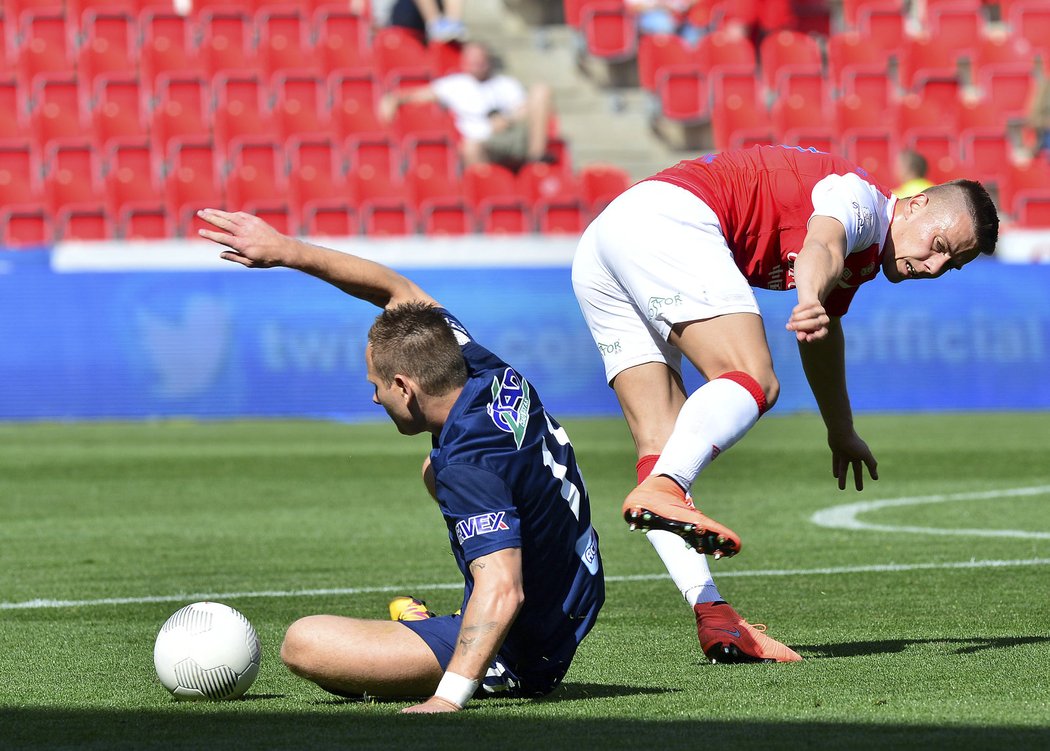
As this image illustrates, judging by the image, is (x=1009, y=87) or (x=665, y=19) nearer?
(x=1009, y=87)

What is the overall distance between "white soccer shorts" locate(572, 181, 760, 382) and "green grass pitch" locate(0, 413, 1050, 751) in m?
0.93

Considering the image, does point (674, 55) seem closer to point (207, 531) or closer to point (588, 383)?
point (588, 383)

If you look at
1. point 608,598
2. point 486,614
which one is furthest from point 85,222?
point 486,614

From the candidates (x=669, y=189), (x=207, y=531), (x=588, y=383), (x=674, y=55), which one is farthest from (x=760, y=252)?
(x=674, y=55)

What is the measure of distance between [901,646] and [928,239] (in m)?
1.17

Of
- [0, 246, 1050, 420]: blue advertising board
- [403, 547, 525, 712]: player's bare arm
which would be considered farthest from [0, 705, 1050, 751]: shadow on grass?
[0, 246, 1050, 420]: blue advertising board

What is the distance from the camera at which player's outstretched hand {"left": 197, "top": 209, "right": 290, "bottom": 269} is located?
430cm

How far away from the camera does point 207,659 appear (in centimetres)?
423

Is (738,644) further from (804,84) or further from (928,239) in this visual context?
(804,84)

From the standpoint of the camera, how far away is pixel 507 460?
3963mm

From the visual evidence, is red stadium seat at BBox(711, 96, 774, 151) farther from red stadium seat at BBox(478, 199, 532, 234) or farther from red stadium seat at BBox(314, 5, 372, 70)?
red stadium seat at BBox(314, 5, 372, 70)

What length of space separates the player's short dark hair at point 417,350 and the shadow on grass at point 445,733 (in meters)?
0.79

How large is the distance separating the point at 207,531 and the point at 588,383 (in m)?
7.14

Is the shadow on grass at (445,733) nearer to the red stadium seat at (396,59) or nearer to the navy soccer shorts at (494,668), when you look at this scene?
the navy soccer shorts at (494,668)
